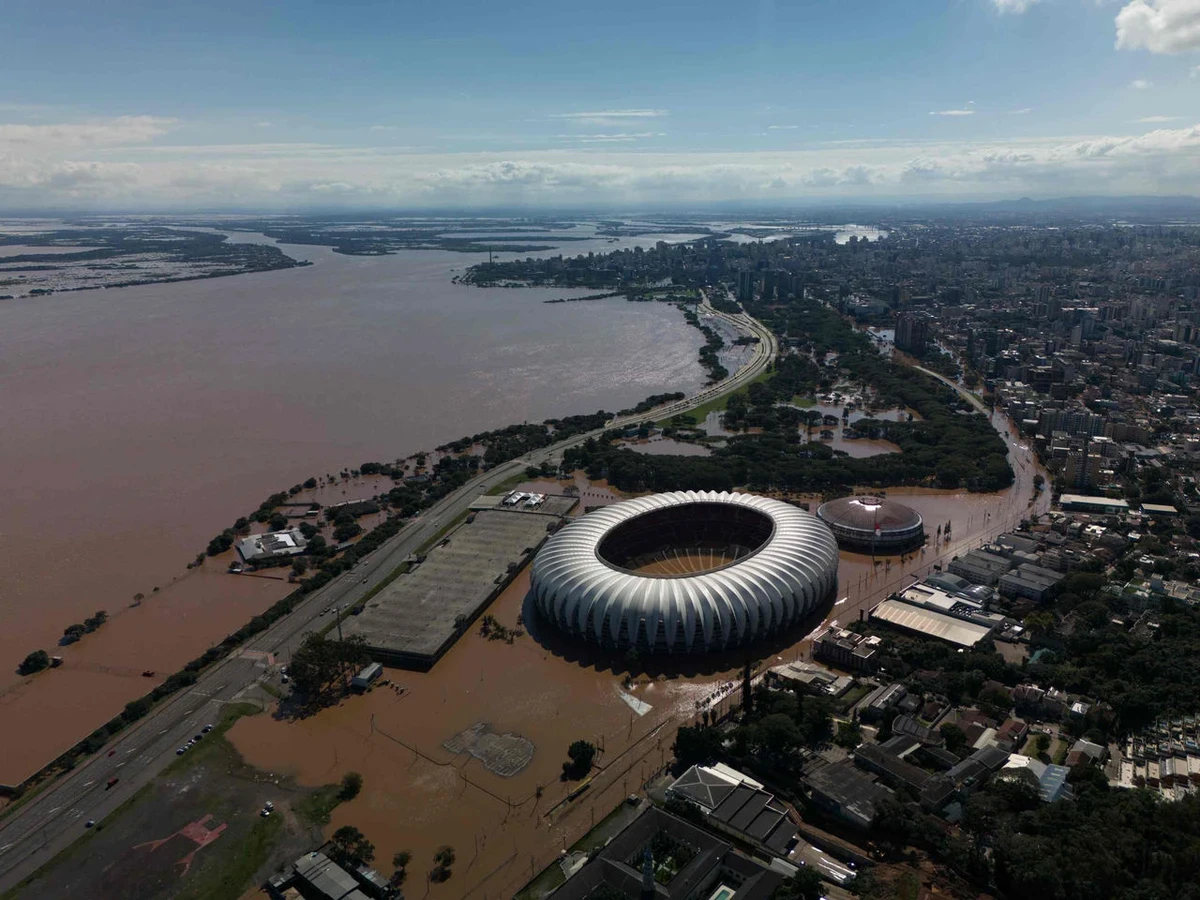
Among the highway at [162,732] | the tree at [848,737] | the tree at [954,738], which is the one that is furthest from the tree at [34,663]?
the tree at [954,738]

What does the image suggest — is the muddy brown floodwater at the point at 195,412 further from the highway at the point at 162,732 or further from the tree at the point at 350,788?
the tree at the point at 350,788

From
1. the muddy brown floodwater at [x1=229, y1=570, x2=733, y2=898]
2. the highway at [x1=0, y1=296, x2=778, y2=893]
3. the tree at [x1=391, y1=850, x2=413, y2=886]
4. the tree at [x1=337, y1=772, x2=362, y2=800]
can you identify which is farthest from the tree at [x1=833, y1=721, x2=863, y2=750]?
the highway at [x1=0, y1=296, x2=778, y2=893]

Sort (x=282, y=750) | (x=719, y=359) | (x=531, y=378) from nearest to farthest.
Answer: (x=282, y=750) → (x=531, y=378) → (x=719, y=359)

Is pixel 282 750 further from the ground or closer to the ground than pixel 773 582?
closer to the ground

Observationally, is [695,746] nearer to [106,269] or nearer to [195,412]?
[195,412]

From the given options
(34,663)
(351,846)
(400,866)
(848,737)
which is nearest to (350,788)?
(351,846)

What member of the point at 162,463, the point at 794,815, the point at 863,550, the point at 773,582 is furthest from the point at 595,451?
the point at 794,815

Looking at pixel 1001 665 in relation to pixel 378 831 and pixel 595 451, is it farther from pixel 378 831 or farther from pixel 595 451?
pixel 595 451
